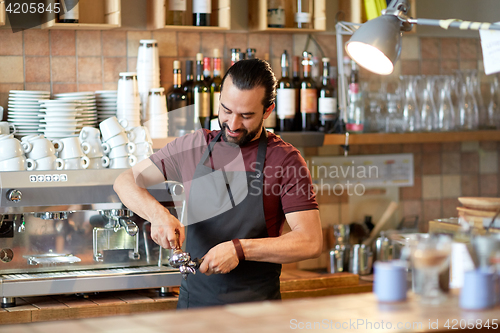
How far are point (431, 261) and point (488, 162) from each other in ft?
8.43

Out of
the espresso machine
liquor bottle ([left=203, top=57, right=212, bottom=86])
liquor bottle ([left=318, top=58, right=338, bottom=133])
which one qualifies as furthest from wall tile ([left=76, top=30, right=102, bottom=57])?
liquor bottle ([left=318, top=58, right=338, bottom=133])

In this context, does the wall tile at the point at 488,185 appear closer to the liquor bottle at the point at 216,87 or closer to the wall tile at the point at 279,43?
the wall tile at the point at 279,43

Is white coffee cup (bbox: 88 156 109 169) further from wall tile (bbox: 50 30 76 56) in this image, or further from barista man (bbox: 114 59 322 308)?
wall tile (bbox: 50 30 76 56)

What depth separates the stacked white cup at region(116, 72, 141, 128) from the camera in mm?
2453

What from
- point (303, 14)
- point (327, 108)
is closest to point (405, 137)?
point (327, 108)

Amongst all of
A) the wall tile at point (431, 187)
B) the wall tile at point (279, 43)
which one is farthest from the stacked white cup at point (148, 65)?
the wall tile at point (431, 187)

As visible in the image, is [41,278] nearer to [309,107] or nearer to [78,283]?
[78,283]

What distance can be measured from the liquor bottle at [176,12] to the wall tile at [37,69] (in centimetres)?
57

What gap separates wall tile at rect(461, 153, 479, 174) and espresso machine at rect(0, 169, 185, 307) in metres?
1.96

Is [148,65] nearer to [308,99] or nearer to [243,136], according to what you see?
[308,99]

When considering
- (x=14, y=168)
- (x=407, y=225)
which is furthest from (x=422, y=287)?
(x=407, y=225)

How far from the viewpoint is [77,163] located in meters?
2.16

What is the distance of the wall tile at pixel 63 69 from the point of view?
2641 mm

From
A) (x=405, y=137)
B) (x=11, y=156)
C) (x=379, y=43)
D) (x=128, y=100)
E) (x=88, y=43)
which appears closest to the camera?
(x=379, y=43)
